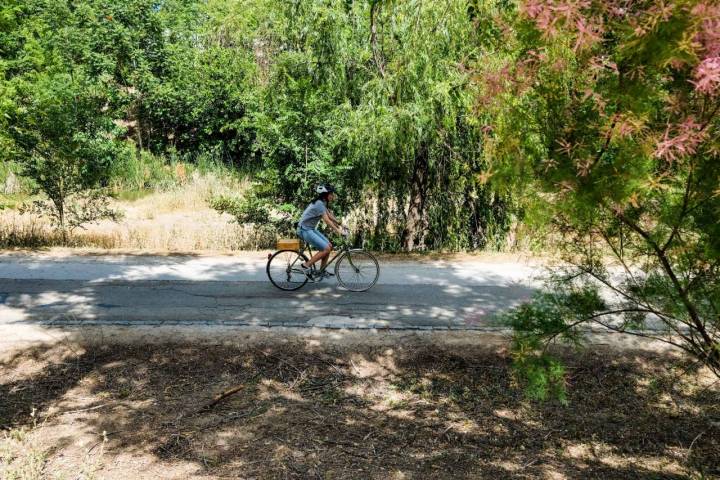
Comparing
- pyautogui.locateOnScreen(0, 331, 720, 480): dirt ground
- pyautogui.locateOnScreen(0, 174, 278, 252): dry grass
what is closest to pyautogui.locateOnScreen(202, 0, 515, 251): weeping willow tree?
pyautogui.locateOnScreen(0, 174, 278, 252): dry grass

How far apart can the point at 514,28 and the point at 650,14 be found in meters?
0.78

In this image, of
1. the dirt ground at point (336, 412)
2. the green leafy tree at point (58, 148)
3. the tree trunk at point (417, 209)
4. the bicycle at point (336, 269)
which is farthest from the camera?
the tree trunk at point (417, 209)

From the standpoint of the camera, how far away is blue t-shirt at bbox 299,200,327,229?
9875 millimetres

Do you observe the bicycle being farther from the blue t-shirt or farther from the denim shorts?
the blue t-shirt

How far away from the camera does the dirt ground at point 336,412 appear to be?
18.0 ft

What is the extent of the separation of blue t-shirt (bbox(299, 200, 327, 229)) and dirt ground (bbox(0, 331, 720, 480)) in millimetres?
2471

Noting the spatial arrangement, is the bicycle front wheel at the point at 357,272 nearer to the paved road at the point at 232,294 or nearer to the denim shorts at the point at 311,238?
the paved road at the point at 232,294

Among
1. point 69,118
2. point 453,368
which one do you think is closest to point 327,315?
point 453,368

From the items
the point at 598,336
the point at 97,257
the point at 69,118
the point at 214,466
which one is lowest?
the point at 214,466

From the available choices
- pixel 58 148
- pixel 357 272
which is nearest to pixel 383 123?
pixel 357 272

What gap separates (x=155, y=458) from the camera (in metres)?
5.48

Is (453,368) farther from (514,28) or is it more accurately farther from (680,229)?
(514,28)

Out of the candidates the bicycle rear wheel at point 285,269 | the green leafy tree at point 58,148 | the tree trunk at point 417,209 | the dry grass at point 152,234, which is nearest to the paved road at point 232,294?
the bicycle rear wheel at point 285,269

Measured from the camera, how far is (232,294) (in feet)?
32.8
